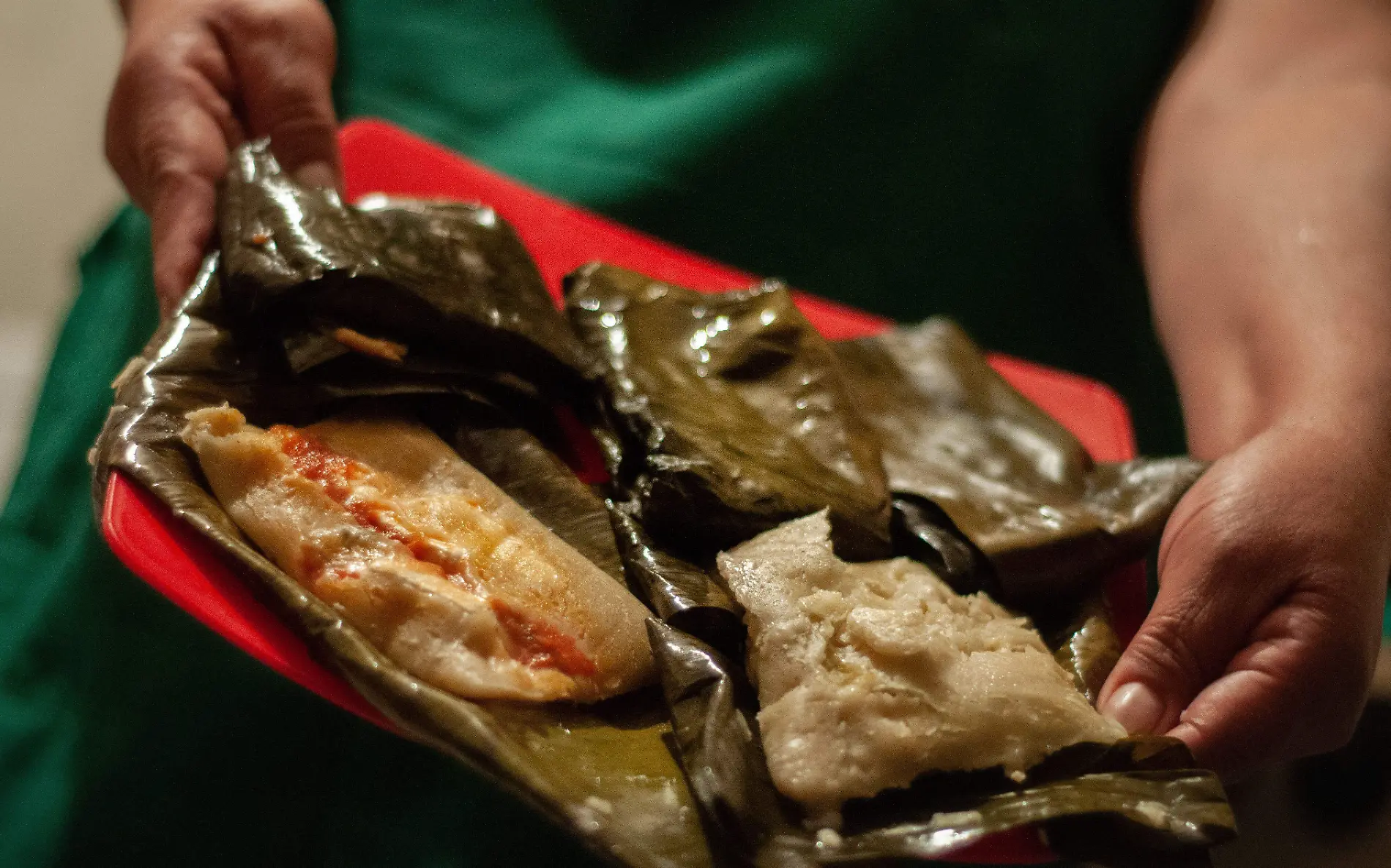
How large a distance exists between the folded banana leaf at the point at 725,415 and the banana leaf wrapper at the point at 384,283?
0.32 ft

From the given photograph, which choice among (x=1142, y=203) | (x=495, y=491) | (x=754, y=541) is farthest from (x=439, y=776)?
(x=1142, y=203)

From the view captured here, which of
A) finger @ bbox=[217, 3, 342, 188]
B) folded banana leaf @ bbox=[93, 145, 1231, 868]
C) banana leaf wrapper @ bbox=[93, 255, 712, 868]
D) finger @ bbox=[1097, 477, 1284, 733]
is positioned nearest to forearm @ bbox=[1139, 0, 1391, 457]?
finger @ bbox=[1097, 477, 1284, 733]

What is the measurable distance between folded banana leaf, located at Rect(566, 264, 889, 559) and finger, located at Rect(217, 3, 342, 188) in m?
0.48

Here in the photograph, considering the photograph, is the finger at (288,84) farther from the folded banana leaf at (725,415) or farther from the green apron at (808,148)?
the folded banana leaf at (725,415)

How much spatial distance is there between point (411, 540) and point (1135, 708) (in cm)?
86

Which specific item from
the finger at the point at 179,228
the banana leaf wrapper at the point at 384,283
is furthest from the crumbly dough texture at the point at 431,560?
the finger at the point at 179,228

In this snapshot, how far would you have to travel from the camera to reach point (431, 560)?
1176 millimetres

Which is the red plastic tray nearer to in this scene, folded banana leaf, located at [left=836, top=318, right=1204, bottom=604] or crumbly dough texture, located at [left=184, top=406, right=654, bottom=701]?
folded banana leaf, located at [left=836, top=318, right=1204, bottom=604]

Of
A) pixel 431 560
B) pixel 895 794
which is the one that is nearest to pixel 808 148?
pixel 431 560

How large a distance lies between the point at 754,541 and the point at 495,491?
1.08 feet

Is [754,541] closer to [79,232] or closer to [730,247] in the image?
[730,247]

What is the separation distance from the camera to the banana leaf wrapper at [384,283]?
4.36 ft

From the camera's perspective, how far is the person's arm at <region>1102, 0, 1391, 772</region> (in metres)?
1.27

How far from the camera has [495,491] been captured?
131cm
